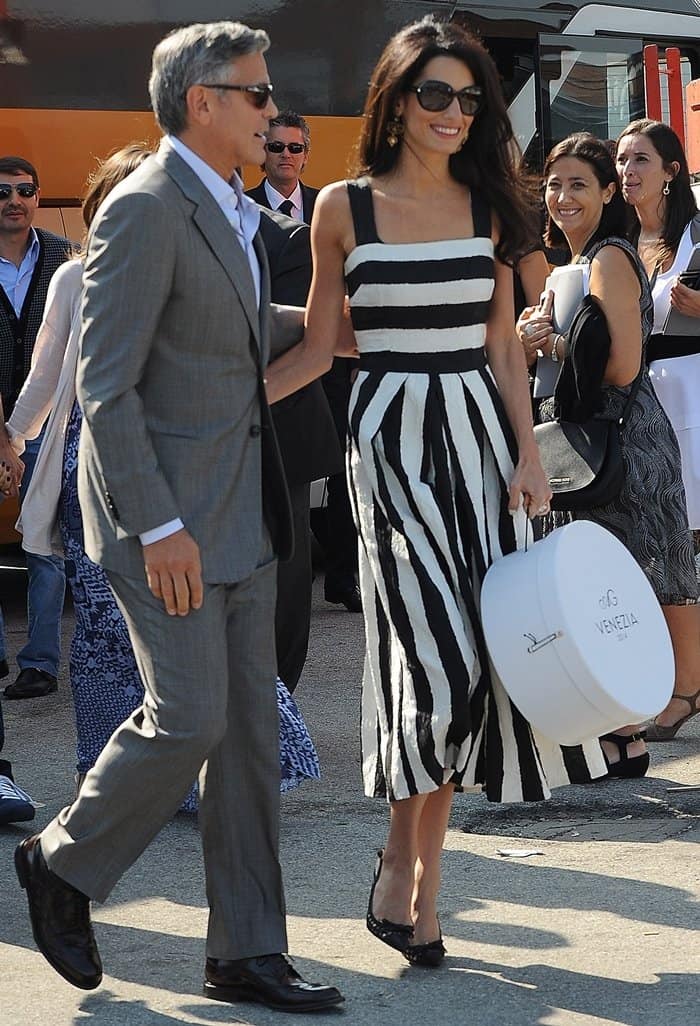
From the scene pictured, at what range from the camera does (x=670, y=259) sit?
19.2ft

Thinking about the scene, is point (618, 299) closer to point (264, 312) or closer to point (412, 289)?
point (412, 289)

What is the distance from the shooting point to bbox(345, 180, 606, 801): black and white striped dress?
3.67 m

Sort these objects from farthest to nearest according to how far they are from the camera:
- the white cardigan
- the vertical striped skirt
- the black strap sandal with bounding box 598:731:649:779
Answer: the black strap sandal with bounding box 598:731:649:779
the white cardigan
the vertical striped skirt

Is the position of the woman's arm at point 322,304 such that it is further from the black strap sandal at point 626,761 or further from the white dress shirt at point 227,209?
the black strap sandal at point 626,761

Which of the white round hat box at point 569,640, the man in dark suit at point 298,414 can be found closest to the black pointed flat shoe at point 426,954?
the white round hat box at point 569,640

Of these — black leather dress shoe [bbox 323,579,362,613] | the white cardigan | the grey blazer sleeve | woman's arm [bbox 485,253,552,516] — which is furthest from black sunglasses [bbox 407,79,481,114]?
black leather dress shoe [bbox 323,579,362,613]

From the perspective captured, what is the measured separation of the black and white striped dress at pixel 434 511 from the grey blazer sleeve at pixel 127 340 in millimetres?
623

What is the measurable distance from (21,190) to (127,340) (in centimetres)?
474

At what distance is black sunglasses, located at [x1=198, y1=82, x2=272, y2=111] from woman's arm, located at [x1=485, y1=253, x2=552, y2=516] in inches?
28.3

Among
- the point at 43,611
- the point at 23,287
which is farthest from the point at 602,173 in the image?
the point at 23,287

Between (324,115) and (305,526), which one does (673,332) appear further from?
(324,115)

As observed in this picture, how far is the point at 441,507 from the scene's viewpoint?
371 centimetres

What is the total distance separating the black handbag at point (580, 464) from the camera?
5230mm

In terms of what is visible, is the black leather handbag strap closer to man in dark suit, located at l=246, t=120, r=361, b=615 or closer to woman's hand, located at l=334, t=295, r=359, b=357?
woman's hand, located at l=334, t=295, r=359, b=357
